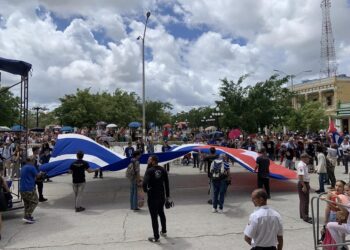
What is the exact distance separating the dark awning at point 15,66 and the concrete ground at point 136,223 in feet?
12.8

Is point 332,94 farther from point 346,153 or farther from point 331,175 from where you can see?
point 331,175

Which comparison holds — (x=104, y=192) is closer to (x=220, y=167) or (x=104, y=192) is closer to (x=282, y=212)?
(x=220, y=167)

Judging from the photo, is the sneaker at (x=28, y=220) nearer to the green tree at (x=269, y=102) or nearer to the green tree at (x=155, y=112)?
the green tree at (x=269, y=102)

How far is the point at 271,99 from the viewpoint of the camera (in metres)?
31.9

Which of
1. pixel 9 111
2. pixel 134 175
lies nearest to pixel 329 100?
pixel 9 111

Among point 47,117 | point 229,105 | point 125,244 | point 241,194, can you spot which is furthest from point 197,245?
point 47,117

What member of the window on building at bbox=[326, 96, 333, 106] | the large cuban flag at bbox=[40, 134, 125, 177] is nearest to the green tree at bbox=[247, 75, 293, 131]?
the large cuban flag at bbox=[40, 134, 125, 177]

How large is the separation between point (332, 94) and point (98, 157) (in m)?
58.3

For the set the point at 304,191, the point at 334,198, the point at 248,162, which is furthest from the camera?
the point at 248,162

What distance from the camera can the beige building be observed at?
56.7m

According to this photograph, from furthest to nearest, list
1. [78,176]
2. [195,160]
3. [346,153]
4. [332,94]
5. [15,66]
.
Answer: [332,94] < [195,160] < [346,153] < [15,66] < [78,176]

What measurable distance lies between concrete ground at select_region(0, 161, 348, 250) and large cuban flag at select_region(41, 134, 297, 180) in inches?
36.0

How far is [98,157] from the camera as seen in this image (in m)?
13.6

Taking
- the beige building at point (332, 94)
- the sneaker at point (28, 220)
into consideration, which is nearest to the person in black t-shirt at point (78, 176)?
the sneaker at point (28, 220)
